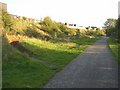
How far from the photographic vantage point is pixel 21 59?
75.4 ft

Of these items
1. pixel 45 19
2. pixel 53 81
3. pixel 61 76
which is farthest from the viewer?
pixel 45 19

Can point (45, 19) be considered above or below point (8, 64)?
above

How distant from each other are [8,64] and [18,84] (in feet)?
19.3

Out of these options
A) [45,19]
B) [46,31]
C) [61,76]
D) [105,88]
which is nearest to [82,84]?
[105,88]

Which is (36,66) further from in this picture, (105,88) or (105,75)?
(105,88)

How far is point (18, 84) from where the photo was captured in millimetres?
15125

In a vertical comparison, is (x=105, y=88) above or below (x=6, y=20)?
below

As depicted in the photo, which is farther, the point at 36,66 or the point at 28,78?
the point at 36,66

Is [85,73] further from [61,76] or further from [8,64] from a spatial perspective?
[8,64]

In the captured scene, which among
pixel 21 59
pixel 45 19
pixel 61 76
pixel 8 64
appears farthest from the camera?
pixel 45 19

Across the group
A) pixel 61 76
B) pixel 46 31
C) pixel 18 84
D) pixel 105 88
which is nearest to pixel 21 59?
pixel 61 76

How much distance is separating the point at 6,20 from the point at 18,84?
24320mm

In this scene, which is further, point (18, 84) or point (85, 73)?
point (85, 73)

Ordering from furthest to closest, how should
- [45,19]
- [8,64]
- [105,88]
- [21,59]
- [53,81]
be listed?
[45,19] < [21,59] < [8,64] < [53,81] < [105,88]
